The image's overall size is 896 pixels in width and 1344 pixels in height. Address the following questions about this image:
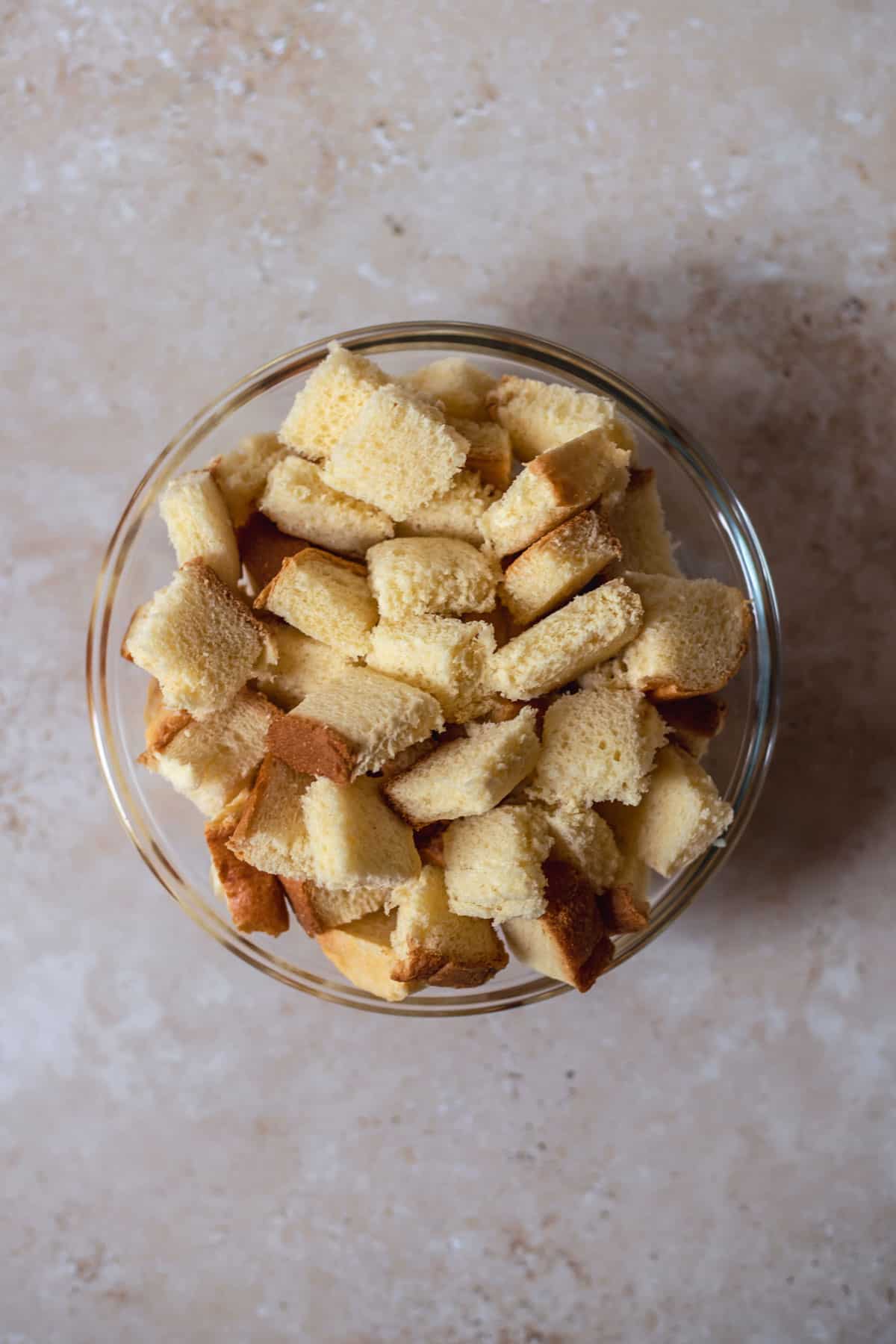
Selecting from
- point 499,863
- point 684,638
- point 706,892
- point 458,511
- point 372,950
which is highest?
point 458,511

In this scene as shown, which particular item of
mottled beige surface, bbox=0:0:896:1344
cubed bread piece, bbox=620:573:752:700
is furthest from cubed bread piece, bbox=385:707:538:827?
mottled beige surface, bbox=0:0:896:1344

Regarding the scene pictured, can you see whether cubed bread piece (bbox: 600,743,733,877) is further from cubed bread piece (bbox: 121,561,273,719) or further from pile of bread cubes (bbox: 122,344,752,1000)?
cubed bread piece (bbox: 121,561,273,719)

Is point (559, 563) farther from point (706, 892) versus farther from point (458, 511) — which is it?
point (706, 892)

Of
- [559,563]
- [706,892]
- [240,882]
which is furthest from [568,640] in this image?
[706,892]

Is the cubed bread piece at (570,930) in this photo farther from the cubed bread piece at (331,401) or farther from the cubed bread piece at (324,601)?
the cubed bread piece at (331,401)

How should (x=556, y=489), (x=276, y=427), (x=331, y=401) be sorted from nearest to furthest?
(x=556, y=489) < (x=331, y=401) < (x=276, y=427)

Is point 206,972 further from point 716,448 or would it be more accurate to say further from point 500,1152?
point 716,448

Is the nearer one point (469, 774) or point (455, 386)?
point (469, 774)
